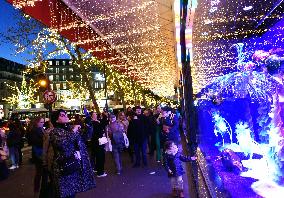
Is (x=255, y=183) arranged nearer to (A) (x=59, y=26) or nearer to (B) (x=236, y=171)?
(B) (x=236, y=171)

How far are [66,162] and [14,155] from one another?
10.8 m

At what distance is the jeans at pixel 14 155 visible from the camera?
15.4m

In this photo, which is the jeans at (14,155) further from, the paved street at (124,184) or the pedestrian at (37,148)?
the pedestrian at (37,148)

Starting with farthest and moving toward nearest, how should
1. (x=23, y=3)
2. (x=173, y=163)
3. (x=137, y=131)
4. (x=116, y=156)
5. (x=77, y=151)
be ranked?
(x=137, y=131), (x=116, y=156), (x=23, y=3), (x=173, y=163), (x=77, y=151)

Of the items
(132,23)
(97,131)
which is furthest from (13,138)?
(132,23)

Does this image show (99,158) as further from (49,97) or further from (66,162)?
(66,162)

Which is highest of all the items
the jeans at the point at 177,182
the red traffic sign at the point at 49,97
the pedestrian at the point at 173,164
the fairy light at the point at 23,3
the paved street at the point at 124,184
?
the fairy light at the point at 23,3

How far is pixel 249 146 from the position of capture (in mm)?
13188

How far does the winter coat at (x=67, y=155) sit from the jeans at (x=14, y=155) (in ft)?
33.9

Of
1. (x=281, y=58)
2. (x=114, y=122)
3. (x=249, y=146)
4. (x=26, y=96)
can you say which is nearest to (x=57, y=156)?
(x=281, y=58)

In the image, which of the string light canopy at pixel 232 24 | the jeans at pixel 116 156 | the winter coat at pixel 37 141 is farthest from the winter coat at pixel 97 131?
the string light canopy at pixel 232 24

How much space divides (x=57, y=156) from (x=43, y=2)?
13.6ft

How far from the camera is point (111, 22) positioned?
11.4 m

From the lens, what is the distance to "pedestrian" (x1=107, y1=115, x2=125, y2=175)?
38.2ft
